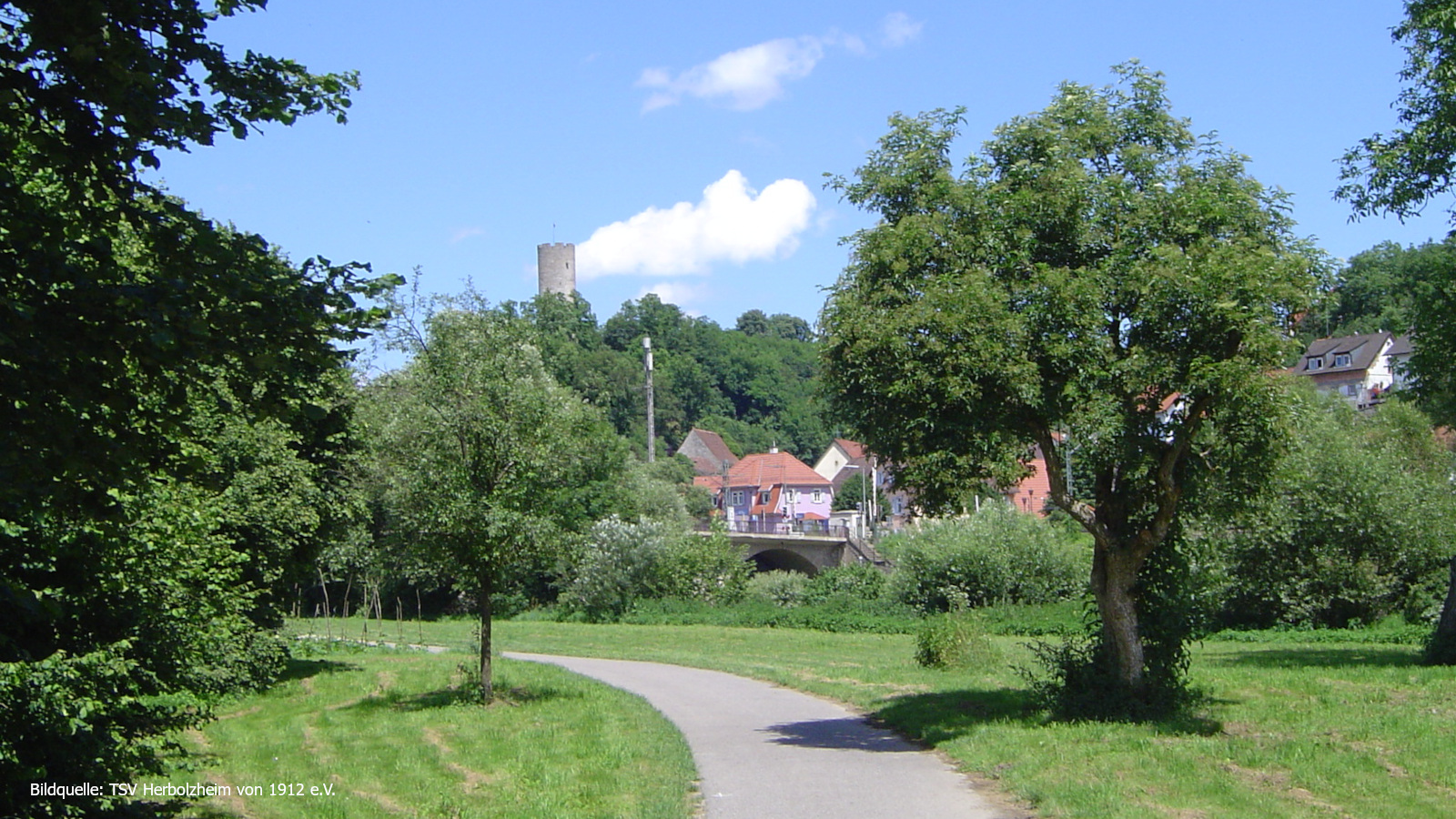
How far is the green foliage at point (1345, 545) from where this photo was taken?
30.3 m

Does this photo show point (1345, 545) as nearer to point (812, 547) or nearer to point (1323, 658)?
point (1323, 658)

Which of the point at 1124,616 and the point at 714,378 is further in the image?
the point at 714,378

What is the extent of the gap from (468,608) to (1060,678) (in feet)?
133

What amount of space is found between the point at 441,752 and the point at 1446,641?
51.9 ft

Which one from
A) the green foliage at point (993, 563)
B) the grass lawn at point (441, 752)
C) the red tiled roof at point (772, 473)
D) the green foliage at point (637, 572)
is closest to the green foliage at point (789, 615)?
the green foliage at point (637, 572)

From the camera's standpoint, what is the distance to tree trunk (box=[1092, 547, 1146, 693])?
43.0 feet

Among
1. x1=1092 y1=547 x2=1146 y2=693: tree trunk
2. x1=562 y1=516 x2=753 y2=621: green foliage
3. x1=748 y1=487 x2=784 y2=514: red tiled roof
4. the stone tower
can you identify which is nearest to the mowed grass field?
x1=1092 y1=547 x2=1146 y2=693: tree trunk

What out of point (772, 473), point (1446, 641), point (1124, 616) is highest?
point (772, 473)

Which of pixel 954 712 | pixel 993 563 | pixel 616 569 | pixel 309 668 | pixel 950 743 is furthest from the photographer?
pixel 616 569

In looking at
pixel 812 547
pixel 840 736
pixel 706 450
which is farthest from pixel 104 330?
pixel 706 450

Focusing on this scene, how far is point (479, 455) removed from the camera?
1825 centimetres

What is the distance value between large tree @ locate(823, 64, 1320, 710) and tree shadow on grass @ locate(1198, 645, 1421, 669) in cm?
907

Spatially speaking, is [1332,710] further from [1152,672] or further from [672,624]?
[672,624]

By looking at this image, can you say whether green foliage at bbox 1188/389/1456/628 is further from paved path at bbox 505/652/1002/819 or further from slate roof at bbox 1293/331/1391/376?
slate roof at bbox 1293/331/1391/376
